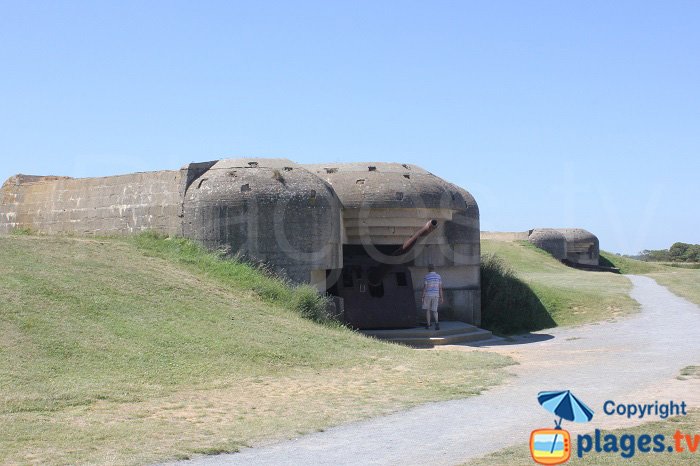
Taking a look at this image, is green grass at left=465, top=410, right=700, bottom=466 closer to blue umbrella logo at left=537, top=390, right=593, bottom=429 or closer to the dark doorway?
blue umbrella logo at left=537, top=390, right=593, bottom=429

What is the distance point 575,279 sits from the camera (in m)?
27.3

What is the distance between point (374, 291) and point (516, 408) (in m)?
9.54

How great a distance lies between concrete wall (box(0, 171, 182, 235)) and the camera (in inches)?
660

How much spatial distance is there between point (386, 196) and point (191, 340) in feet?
23.0

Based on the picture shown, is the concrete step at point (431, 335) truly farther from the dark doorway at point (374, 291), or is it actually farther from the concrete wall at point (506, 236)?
the concrete wall at point (506, 236)

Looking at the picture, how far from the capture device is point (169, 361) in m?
10.4

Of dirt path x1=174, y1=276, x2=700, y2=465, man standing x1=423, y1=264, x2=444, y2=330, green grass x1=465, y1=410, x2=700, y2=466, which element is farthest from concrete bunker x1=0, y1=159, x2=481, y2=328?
green grass x1=465, y1=410, x2=700, y2=466

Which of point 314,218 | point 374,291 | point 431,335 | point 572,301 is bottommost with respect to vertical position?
point 431,335

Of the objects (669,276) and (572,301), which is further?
(669,276)

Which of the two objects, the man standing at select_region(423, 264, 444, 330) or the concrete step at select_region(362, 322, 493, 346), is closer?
the concrete step at select_region(362, 322, 493, 346)

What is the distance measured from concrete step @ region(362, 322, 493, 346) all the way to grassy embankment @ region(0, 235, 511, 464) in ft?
6.72

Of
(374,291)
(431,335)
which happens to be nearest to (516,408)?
(431,335)

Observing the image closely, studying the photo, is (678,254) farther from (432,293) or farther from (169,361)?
(169,361)

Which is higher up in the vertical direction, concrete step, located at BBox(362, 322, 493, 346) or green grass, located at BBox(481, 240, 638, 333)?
green grass, located at BBox(481, 240, 638, 333)
